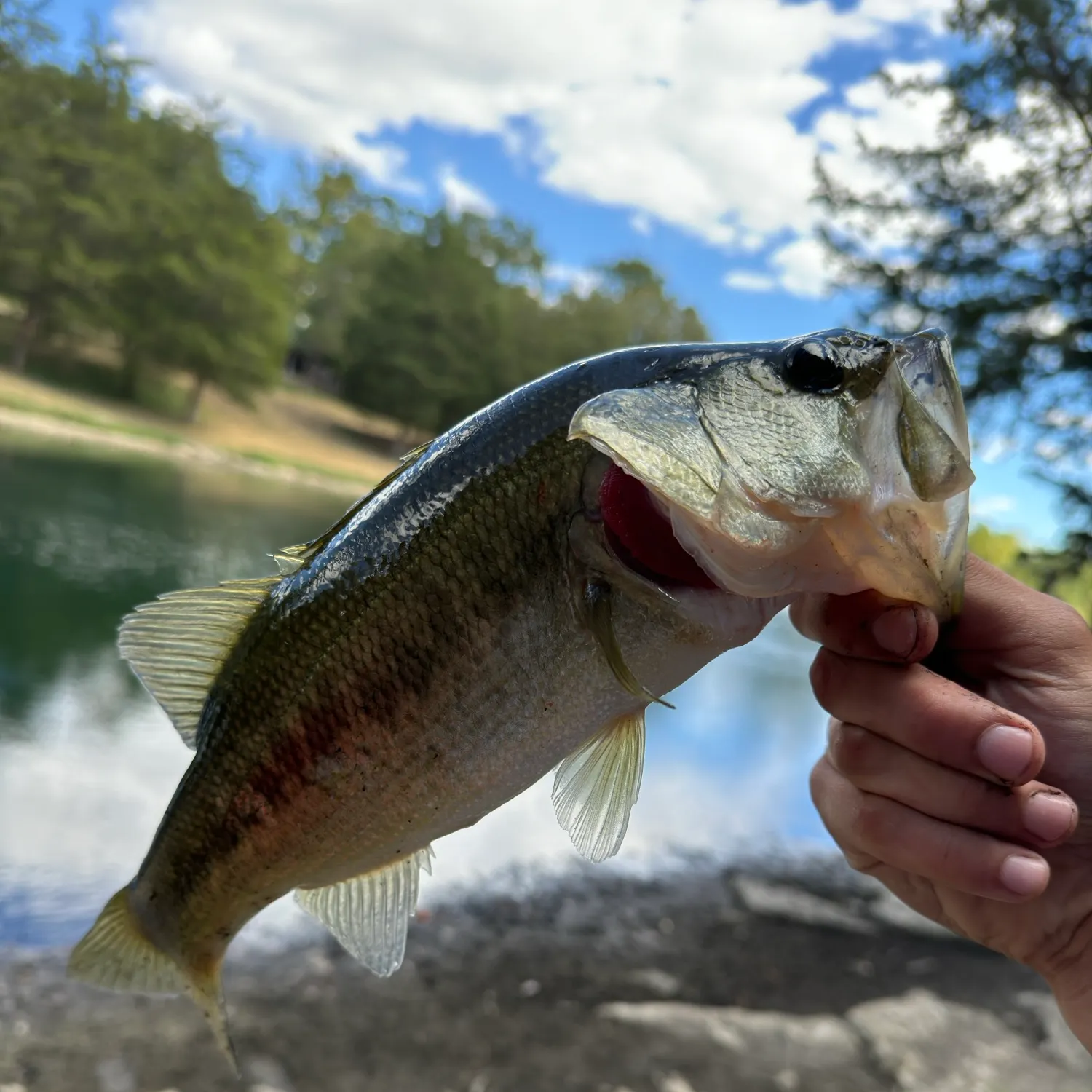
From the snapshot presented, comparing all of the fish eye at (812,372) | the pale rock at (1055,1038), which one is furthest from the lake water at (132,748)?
the fish eye at (812,372)

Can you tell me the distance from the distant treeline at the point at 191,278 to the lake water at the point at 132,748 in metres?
19.5

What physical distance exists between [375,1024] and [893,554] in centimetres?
403

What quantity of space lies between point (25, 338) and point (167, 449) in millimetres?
9633

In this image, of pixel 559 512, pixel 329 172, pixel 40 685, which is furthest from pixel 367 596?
Answer: pixel 329 172

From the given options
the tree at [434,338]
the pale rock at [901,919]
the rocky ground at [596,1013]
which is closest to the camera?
the rocky ground at [596,1013]

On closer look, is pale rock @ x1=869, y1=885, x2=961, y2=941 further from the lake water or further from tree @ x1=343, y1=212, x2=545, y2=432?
tree @ x1=343, y1=212, x2=545, y2=432

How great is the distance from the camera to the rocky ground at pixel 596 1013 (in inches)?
150

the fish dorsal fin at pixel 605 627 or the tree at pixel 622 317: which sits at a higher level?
the tree at pixel 622 317

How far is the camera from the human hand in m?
1.58

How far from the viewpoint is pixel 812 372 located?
53.7 inches

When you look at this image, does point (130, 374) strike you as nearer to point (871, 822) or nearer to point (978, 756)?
point (871, 822)

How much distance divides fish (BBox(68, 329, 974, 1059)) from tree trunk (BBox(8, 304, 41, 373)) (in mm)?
32734

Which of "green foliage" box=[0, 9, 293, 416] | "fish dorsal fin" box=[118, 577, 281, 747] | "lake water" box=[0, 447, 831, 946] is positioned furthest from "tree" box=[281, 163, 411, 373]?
"fish dorsal fin" box=[118, 577, 281, 747]

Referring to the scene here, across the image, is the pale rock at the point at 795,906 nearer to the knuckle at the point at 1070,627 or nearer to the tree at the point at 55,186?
the knuckle at the point at 1070,627
